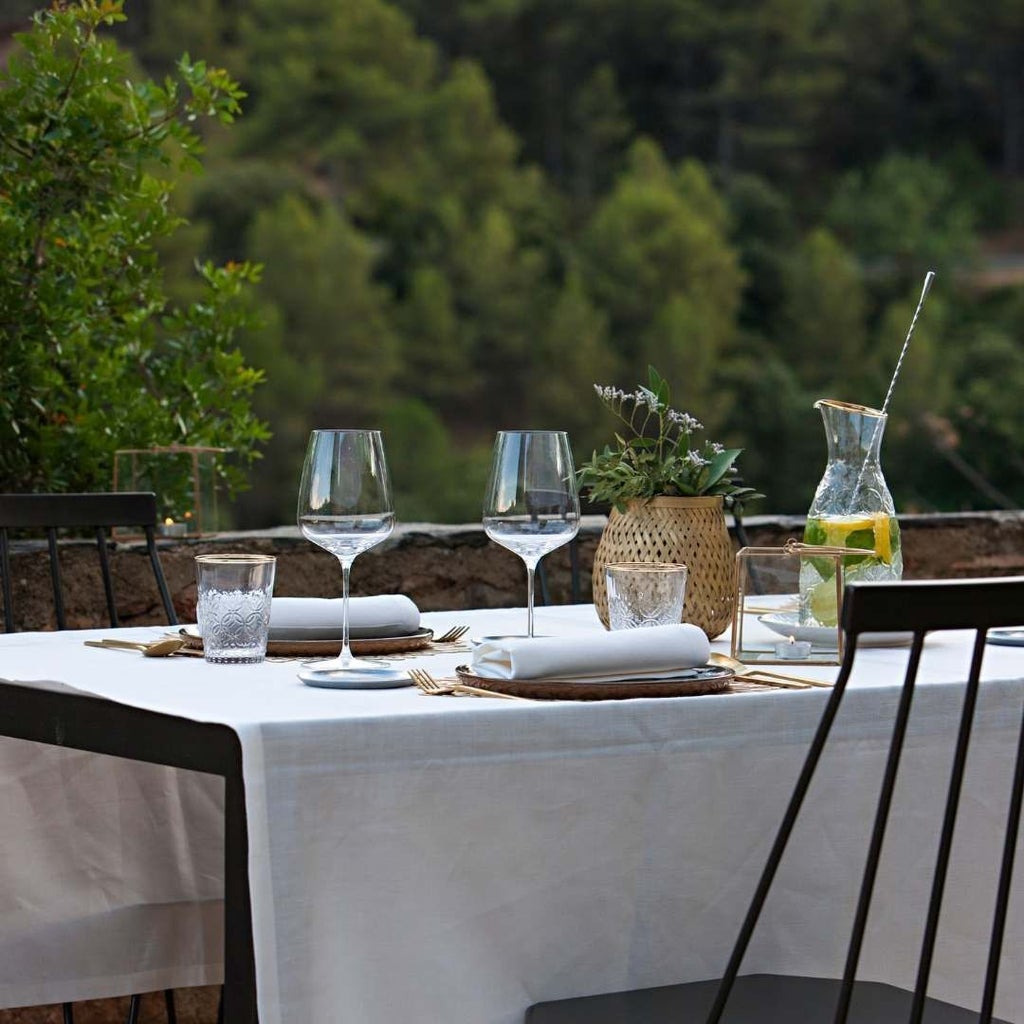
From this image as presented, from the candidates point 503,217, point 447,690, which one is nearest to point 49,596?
point 447,690

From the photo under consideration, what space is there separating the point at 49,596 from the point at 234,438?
2.36ft

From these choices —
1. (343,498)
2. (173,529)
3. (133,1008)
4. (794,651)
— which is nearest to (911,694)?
(794,651)

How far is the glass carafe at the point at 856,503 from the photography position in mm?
1475

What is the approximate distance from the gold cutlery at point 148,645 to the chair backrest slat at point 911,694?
2.03ft

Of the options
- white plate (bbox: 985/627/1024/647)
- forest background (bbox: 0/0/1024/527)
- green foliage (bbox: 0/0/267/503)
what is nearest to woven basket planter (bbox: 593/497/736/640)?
white plate (bbox: 985/627/1024/647)

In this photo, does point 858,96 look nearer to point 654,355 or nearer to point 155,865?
point 654,355

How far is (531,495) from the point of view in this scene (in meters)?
1.38

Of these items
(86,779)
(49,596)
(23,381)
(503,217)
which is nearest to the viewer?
Result: (86,779)

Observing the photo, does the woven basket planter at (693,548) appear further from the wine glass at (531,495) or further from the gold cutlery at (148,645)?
the gold cutlery at (148,645)

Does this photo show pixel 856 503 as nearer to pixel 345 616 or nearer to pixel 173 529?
pixel 345 616

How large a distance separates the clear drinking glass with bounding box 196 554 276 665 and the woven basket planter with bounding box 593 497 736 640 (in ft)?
1.16

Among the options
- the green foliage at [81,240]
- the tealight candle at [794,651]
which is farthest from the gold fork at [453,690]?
the green foliage at [81,240]

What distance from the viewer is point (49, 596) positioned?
2250mm

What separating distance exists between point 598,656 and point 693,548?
1.20ft
